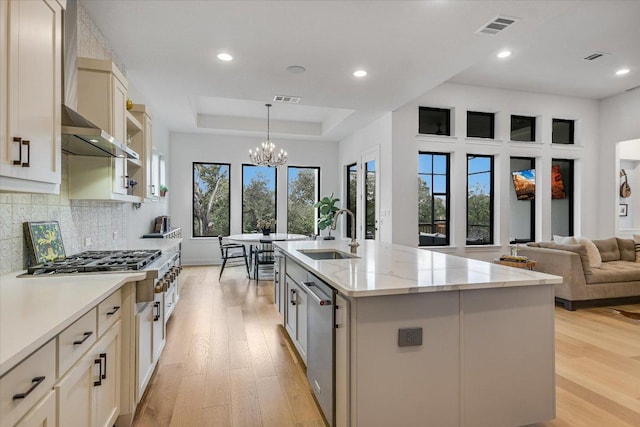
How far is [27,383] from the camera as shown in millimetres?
1036

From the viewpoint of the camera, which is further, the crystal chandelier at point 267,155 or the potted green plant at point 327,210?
the potted green plant at point 327,210

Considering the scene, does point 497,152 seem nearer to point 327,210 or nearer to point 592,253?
point 592,253

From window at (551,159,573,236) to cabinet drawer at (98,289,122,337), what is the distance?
747 centimetres

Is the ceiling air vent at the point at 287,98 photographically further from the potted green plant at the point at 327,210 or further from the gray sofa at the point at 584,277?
the gray sofa at the point at 584,277

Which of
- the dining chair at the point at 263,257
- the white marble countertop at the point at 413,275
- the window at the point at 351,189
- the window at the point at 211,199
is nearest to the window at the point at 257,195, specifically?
the window at the point at 211,199

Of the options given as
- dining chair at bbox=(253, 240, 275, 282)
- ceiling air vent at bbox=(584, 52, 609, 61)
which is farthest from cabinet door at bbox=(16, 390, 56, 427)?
ceiling air vent at bbox=(584, 52, 609, 61)

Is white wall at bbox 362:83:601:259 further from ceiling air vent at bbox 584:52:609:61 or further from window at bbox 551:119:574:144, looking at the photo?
ceiling air vent at bbox 584:52:609:61

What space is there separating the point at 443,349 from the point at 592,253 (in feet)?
13.9

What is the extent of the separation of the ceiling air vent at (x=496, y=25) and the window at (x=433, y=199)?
9.77 feet

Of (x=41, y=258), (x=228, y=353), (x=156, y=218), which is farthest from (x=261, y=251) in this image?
(x=41, y=258)

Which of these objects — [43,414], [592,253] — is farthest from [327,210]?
[43,414]

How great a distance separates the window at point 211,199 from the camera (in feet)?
25.8

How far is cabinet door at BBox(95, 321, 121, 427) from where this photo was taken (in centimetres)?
164

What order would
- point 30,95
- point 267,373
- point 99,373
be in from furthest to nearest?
point 267,373 < point 99,373 < point 30,95
